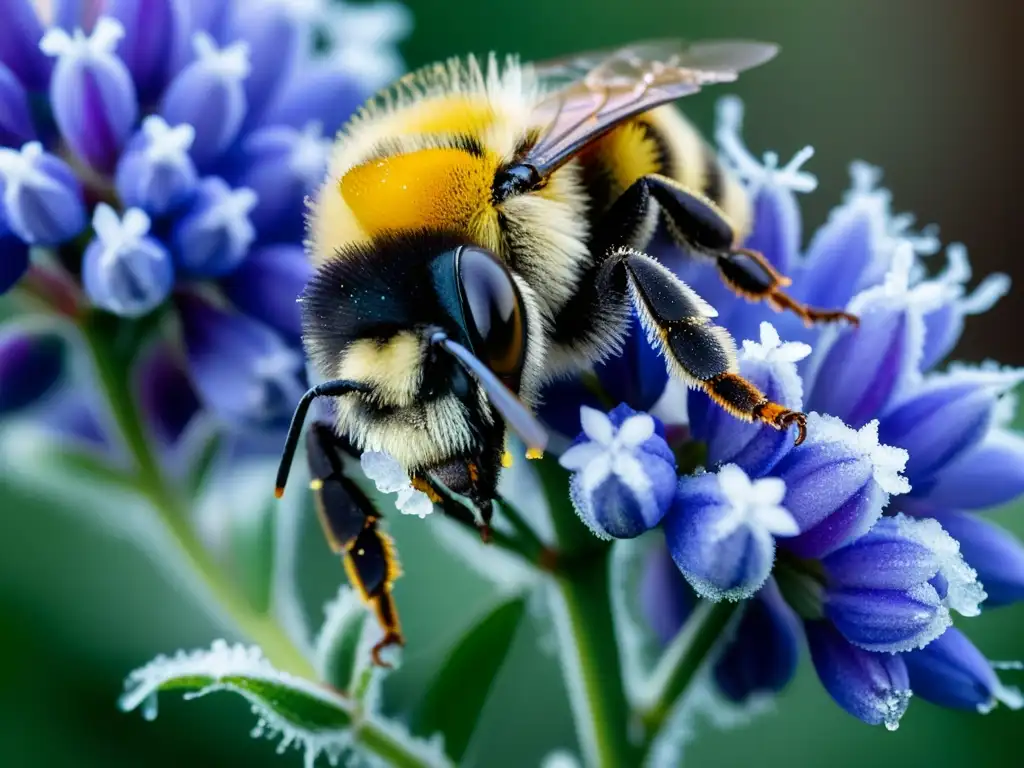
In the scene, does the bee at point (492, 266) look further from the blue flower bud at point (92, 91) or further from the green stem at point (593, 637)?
the blue flower bud at point (92, 91)

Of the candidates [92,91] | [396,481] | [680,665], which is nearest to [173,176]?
[92,91]

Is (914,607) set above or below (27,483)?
above

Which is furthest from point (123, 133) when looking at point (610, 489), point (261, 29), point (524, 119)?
point (610, 489)

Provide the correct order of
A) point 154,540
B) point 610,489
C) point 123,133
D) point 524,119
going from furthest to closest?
point 154,540 < point 123,133 < point 524,119 < point 610,489

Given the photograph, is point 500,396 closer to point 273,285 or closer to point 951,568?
point 951,568

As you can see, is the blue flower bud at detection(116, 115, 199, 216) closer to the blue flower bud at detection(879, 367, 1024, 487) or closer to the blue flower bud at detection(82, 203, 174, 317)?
the blue flower bud at detection(82, 203, 174, 317)

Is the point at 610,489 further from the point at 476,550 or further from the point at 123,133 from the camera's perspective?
the point at 123,133
